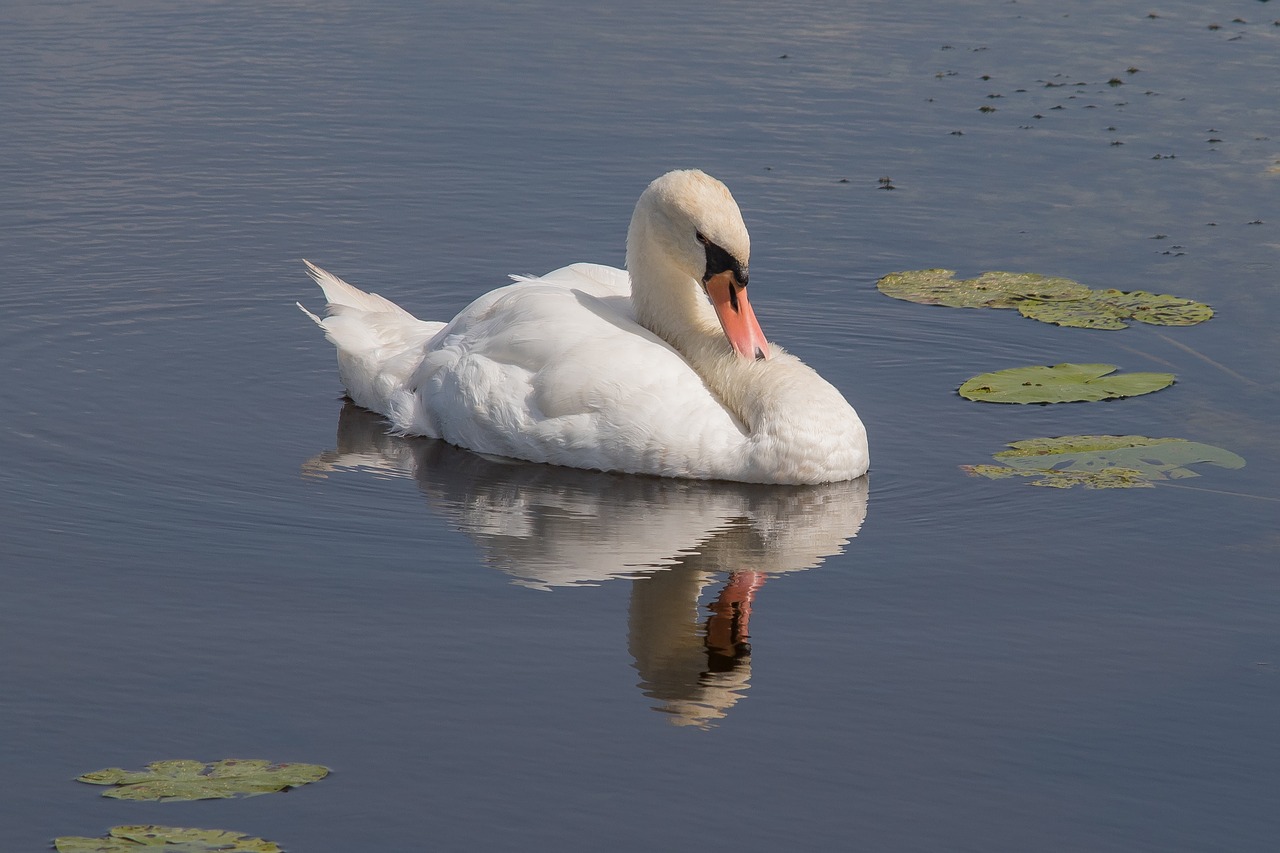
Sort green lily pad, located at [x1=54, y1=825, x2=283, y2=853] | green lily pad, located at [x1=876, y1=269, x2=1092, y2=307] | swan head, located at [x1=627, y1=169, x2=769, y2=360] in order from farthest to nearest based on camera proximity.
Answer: green lily pad, located at [x1=876, y1=269, x2=1092, y2=307] → swan head, located at [x1=627, y1=169, x2=769, y2=360] → green lily pad, located at [x1=54, y1=825, x2=283, y2=853]

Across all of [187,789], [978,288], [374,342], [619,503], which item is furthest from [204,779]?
[978,288]

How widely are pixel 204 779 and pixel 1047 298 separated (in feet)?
26.1

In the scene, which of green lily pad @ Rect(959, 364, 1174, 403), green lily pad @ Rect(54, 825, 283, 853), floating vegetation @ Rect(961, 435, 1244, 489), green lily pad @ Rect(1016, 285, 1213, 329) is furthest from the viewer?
green lily pad @ Rect(1016, 285, 1213, 329)

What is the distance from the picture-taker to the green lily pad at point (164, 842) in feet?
19.6

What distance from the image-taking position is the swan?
9.89 metres

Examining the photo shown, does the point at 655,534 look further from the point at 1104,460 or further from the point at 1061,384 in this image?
the point at 1061,384

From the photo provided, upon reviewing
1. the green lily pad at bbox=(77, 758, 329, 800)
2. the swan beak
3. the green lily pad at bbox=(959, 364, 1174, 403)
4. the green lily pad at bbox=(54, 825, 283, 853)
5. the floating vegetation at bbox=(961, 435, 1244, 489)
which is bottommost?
the green lily pad at bbox=(54, 825, 283, 853)

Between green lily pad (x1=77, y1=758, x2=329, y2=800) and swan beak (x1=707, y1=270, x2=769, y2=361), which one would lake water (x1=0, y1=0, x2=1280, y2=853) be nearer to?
green lily pad (x1=77, y1=758, x2=329, y2=800)

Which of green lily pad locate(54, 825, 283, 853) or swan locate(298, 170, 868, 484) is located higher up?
swan locate(298, 170, 868, 484)

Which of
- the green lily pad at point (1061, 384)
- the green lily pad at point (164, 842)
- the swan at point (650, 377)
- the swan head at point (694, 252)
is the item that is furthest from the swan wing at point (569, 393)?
the green lily pad at point (164, 842)

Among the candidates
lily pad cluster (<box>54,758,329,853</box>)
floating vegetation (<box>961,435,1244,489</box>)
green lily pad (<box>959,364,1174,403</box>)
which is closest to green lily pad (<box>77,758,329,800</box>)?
lily pad cluster (<box>54,758,329,853</box>)

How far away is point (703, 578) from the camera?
855cm

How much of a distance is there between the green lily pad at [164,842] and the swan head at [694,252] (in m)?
4.89

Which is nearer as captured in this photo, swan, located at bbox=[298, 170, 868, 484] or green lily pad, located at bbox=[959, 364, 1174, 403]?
swan, located at bbox=[298, 170, 868, 484]
